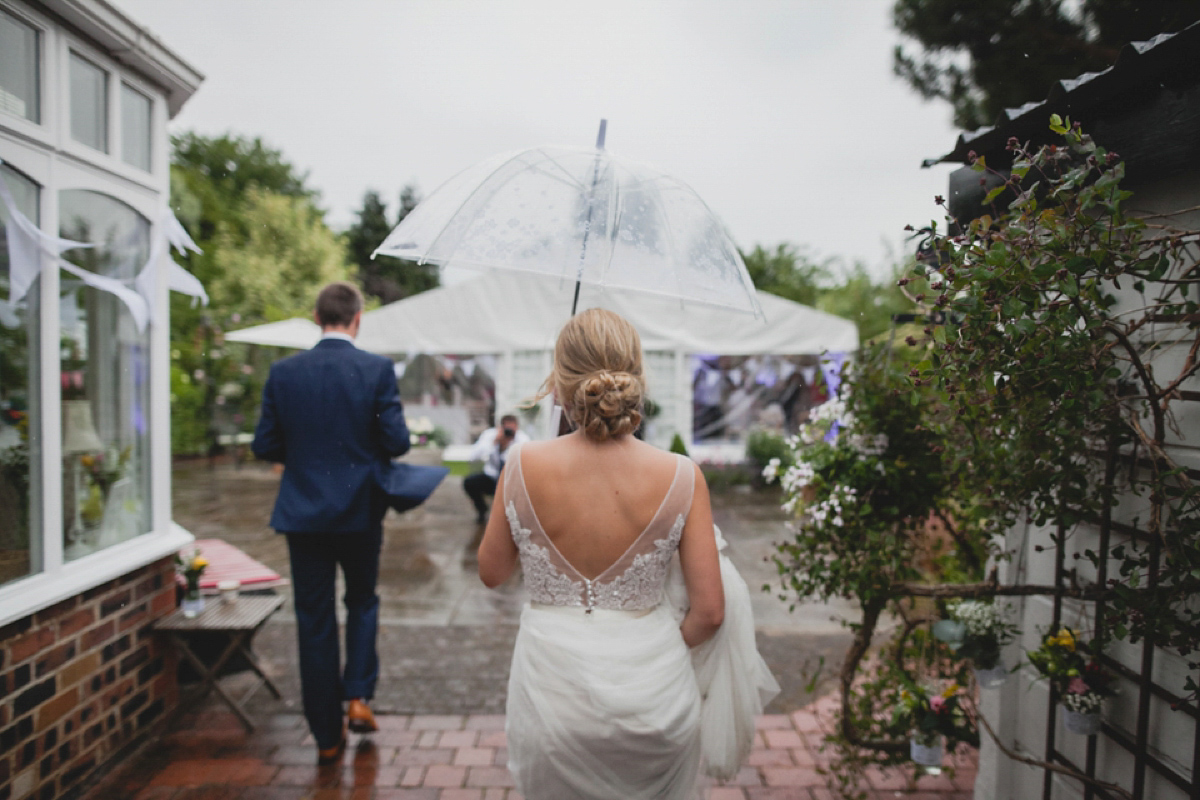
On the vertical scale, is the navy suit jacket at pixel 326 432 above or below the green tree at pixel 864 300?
below

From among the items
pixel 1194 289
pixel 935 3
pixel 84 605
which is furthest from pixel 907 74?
pixel 84 605

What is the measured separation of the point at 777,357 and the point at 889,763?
844cm

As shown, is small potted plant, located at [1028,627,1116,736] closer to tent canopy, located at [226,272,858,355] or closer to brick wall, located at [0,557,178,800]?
brick wall, located at [0,557,178,800]

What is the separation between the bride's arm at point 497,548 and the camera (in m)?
1.72

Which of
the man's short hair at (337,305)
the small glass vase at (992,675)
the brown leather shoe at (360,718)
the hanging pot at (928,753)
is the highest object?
the man's short hair at (337,305)

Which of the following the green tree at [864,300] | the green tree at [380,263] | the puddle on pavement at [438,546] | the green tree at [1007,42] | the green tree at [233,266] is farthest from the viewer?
the green tree at [380,263]

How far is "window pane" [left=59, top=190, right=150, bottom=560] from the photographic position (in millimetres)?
2699

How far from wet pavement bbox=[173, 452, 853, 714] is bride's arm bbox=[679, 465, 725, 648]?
856 mm

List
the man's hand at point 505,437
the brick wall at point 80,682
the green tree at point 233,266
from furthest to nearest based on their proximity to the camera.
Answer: the green tree at point 233,266 → the man's hand at point 505,437 → the brick wall at point 80,682

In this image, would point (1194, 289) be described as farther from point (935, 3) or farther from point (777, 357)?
point (777, 357)

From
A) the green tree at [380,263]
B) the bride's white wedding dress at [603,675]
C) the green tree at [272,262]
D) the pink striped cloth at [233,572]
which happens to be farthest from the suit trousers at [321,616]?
the green tree at [380,263]

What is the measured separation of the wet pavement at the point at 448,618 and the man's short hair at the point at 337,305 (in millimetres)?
1880

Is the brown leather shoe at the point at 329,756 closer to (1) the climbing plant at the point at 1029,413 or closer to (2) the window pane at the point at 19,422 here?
(2) the window pane at the point at 19,422

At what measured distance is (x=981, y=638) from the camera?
224cm
